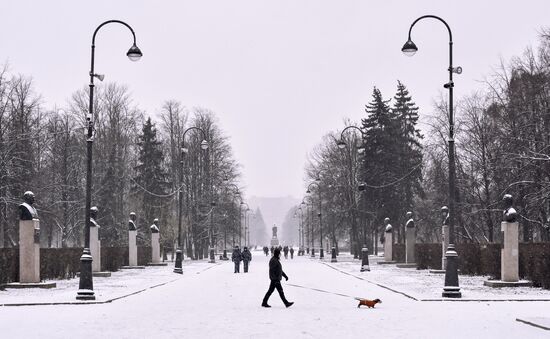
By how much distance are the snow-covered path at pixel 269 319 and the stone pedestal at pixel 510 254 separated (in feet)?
21.1

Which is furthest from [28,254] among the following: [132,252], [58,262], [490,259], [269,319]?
[132,252]

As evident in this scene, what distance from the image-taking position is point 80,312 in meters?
18.2

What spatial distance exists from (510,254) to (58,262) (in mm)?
19027

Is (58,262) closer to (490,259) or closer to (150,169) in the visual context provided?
(490,259)

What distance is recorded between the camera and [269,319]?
16172 millimetres

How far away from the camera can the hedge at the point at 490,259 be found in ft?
87.4

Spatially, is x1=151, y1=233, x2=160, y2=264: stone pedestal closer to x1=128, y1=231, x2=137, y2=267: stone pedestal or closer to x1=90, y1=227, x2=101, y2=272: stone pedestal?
x1=128, y1=231, x2=137, y2=267: stone pedestal

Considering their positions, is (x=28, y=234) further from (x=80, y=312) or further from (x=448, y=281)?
(x=448, y=281)

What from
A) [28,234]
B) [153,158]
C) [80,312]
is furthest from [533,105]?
[153,158]

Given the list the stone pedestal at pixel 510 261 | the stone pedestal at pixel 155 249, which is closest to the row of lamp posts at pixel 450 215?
the stone pedestal at pixel 510 261

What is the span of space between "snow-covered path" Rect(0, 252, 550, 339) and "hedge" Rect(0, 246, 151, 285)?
22.9 feet

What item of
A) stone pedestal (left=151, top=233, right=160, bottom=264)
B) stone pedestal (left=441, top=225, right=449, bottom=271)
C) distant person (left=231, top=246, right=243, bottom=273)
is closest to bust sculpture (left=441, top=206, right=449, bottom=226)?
stone pedestal (left=441, top=225, right=449, bottom=271)

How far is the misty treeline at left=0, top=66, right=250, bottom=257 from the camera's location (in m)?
56.1

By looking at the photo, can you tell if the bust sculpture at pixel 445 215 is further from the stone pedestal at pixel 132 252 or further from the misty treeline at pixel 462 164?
the stone pedestal at pixel 132 252
